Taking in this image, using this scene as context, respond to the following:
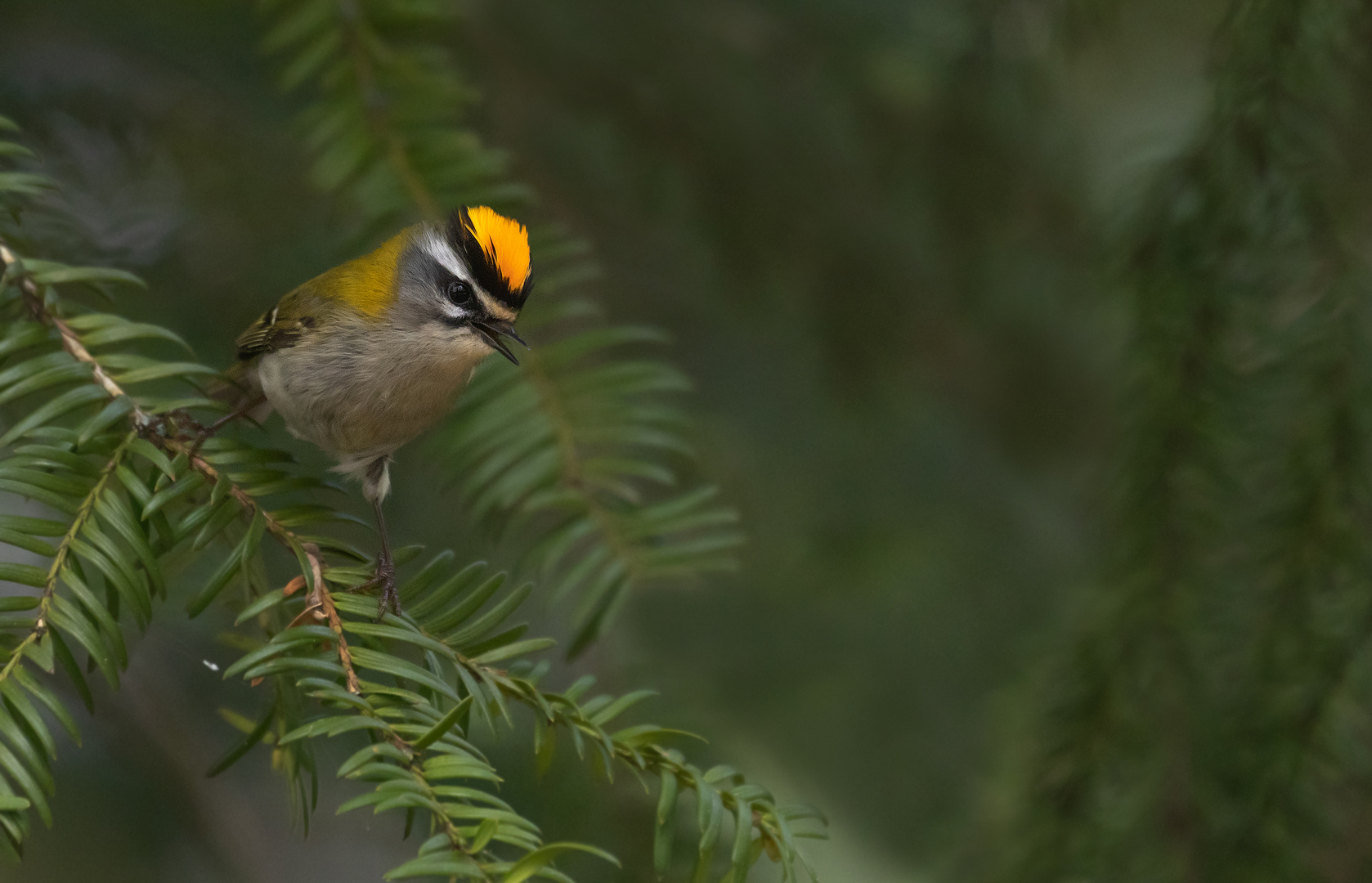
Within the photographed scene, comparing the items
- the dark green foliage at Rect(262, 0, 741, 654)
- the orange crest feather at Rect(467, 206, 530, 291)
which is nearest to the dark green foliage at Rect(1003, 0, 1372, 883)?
the dark green foliage at Rect(262, 0, 741, 654)

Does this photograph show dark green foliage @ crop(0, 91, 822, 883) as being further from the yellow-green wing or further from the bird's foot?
the yellow-green wing

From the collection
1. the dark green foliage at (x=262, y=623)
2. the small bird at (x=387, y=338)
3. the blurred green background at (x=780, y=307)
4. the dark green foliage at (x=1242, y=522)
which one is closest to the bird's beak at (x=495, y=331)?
the small bird at (x=387, y=338)

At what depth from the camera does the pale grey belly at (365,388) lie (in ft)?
3.45

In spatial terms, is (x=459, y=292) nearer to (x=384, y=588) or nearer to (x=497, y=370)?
(x=497, y=370)

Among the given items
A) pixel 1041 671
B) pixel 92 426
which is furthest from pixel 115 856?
pixel 1041 671

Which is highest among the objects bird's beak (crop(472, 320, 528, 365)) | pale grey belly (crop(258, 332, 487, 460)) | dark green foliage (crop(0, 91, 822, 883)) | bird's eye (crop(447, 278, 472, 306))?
bird's eye (crop(447, 278, 472, 306))

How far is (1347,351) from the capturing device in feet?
2.84

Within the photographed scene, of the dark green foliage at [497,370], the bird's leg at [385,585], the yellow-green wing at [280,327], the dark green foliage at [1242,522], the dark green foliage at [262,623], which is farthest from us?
the yellow-green wing at [280,327]

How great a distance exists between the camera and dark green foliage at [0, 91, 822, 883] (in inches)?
22.6

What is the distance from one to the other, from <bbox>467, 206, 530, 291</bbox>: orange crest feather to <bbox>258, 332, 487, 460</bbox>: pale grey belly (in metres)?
0.10

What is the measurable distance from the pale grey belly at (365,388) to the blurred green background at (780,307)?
128mm

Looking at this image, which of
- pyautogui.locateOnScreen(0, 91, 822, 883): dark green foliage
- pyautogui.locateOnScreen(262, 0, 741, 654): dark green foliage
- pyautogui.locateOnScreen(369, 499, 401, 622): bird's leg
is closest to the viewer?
pyautogui.locateOnScreen(0, 91, 822, 883): dark green foliage

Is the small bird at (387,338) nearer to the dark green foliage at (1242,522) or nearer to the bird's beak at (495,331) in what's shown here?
the bird's beak at (495,331)

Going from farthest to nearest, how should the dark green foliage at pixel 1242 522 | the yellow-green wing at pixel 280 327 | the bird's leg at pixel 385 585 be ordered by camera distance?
the yellow-green wing at pixel 280 327 → the dark green foliage at pixel 1242 522 → the bird's leg at pixel 385 585
